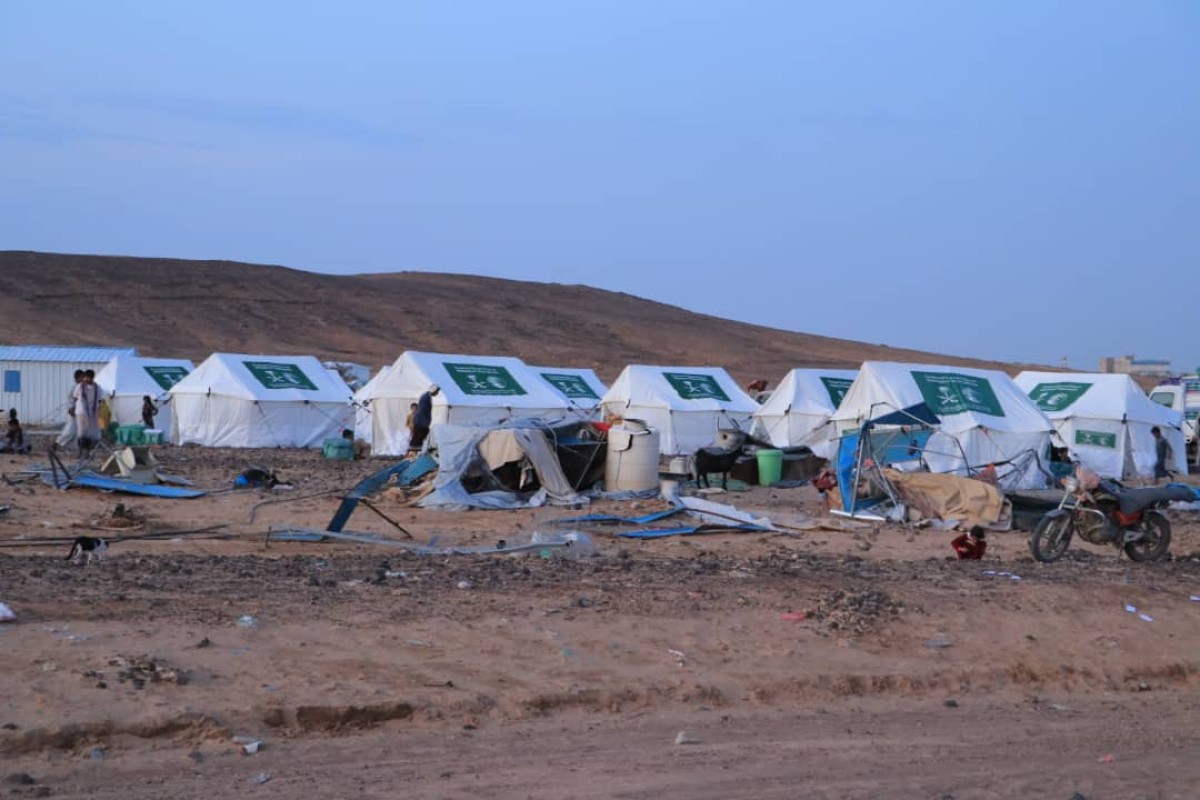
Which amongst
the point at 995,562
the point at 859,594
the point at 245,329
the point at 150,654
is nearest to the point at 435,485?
the point at 995,562

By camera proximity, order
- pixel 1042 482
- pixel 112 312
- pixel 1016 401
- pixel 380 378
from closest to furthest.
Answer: pixel 1042 482 < pixel 1016 401 < pixel 380 378 < pixel 112 312

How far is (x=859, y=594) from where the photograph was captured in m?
9.01

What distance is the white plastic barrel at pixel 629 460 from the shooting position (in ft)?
59.2

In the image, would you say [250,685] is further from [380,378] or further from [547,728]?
[380,378]

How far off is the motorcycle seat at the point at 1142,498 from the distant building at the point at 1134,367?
47.9 m

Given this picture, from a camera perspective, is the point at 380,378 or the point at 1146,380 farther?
the point at 1146,380

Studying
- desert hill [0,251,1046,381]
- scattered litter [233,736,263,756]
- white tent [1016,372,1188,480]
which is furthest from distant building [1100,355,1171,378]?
scattered litter [233,736,263,756]

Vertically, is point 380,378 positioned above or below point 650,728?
above

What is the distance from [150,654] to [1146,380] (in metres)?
74.0

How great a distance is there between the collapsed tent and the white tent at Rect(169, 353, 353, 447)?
1241cm

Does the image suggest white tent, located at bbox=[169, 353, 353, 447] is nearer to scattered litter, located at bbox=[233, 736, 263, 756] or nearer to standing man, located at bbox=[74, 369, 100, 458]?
standing man, located at bbox=[74, 369, 100, 458]

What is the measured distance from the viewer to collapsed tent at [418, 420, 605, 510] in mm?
16500

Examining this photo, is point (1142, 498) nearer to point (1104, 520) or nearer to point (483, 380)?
point (1104, 520)

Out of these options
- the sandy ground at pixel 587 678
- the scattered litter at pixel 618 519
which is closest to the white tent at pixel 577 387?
the scattered litter at pixel 618 519
